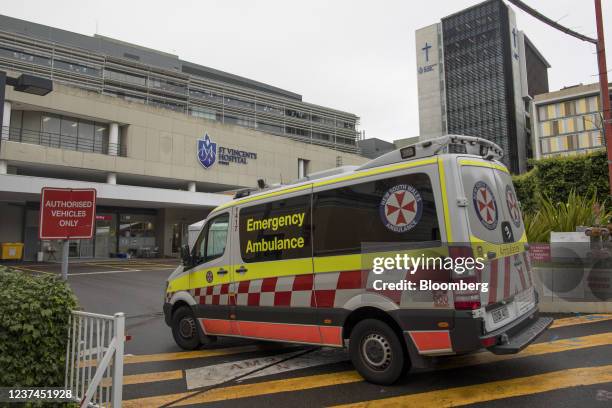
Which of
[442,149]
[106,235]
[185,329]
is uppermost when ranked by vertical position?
[106,235]

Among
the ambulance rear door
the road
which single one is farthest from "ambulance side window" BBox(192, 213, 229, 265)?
the ambulance rear door

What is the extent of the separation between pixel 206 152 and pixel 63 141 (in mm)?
11221

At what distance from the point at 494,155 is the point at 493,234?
1141 millimetres

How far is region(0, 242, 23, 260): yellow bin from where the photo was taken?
26.3 metres

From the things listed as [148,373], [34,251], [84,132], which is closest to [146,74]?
[84,132]

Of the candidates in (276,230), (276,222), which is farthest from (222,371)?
(276,222)

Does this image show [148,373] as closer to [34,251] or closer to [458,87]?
[34,251]

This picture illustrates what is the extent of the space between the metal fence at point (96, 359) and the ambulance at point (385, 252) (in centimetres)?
220

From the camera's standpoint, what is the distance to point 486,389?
436cm

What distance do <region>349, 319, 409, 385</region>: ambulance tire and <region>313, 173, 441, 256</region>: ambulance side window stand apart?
34.3 inches

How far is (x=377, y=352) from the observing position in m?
4.60

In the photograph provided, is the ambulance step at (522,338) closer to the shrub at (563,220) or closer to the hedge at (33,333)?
the hedge at (33,333)

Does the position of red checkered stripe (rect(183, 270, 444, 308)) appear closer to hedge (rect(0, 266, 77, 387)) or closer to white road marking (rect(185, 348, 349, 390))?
white road marking (rect(185, 348, 349, 390))

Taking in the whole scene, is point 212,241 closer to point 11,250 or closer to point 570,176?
point 570,176
